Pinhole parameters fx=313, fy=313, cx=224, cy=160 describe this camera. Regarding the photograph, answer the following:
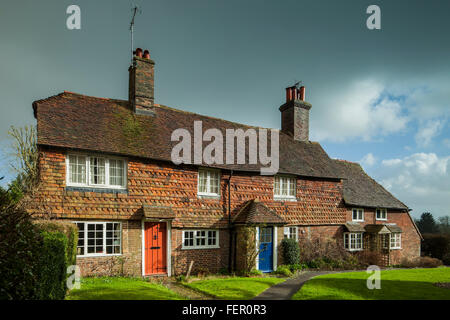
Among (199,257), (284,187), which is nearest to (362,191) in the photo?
(284,187)

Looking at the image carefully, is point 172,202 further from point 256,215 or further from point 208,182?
point 256,215

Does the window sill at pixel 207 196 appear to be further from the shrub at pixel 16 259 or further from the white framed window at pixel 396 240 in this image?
the white framed window at pixel 396 240

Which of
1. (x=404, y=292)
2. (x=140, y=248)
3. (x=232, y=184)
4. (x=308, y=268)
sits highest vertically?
(x=232, y=184)

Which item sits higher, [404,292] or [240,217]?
[240,217]

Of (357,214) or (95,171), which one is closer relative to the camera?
(95,171)

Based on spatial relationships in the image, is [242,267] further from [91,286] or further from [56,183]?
[56,183]

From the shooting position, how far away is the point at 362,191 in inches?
1007

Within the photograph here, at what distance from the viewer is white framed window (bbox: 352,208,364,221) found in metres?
23.8

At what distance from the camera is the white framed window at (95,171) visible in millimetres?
13818

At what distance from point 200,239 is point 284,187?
6608 millimetres

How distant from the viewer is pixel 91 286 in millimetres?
11320

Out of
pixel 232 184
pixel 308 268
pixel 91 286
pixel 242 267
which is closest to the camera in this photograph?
pixel 91 286
